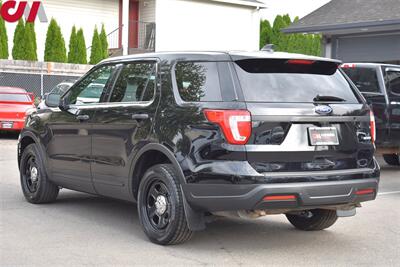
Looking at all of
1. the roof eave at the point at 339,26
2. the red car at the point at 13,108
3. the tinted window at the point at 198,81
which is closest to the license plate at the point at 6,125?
the red car at the point at 13,108

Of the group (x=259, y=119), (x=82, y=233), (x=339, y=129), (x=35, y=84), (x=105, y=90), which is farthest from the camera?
(x=35, y=84)

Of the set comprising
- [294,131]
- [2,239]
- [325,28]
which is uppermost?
[325,28]

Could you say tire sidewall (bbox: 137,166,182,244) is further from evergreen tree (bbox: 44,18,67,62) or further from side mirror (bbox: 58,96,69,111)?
evergreen tree (bbox: 44,18,67,62)

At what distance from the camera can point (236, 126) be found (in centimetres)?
564

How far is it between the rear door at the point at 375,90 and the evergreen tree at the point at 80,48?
17327 millimetres

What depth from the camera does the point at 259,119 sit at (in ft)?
18.6

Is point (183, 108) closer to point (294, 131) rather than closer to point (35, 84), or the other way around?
point (294, 131)

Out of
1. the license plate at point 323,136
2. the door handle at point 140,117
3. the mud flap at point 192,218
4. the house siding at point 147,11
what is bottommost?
the mud flap at point 192,218

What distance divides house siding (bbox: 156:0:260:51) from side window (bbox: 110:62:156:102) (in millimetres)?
25169

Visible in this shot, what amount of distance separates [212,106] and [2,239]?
242 cm

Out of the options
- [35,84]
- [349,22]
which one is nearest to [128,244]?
[349,22]

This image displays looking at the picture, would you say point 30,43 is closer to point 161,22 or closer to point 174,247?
point 161,22

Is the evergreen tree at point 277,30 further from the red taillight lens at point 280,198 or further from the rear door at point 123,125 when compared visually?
the red taillight lens at point 280,198

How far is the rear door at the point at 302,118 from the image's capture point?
18.6ft
